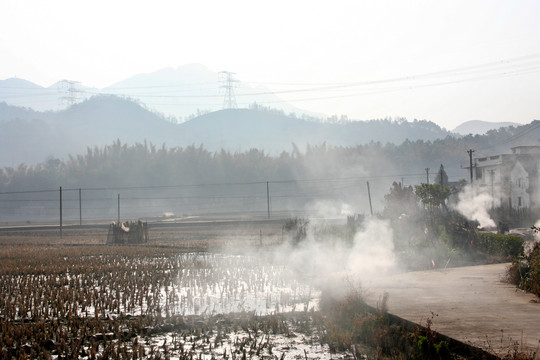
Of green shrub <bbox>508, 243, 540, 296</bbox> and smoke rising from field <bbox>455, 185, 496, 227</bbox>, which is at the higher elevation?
smoke rising from field <bbox>455, 185, 496, 227</bbox>

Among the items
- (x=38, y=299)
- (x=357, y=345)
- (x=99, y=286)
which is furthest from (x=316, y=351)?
(x=99, y=286)

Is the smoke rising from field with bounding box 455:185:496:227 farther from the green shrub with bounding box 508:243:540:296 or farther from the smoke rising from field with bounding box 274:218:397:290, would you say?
the green shrub with bounding box 508:243:540:296

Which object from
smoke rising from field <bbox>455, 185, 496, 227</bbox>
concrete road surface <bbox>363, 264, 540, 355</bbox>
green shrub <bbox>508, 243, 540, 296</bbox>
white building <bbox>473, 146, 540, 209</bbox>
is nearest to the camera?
concrete road surface <bbox>363, 264, 540, 355</bbox>

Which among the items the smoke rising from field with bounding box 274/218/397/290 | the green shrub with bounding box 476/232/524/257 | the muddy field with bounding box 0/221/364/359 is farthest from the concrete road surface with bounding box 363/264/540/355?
the green shrub with bounding box 476/232/524/257

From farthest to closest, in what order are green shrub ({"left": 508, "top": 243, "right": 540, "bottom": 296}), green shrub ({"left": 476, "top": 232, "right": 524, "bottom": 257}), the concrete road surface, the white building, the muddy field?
the white building
green shrub ({"left": 476, "top": 232, "right": 524, "bottom": 257})
green shrub ({"left": 508, "top": 243, "right": 540, "bottom": 296})
the muddy field
the concrete road surface

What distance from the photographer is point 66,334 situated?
10023 millimetres

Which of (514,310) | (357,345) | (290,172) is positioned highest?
(290,172)

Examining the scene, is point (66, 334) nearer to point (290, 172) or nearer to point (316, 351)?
point (316, 351)

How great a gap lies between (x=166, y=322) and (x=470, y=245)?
532 inches

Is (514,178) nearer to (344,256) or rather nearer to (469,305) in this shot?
(344,256)

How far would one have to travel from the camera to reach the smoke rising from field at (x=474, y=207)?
34.8m

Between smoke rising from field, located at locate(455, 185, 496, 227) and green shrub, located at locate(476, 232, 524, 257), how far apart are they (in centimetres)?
1352

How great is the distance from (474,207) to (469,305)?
106ft

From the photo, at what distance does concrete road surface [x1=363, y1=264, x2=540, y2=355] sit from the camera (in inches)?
314
